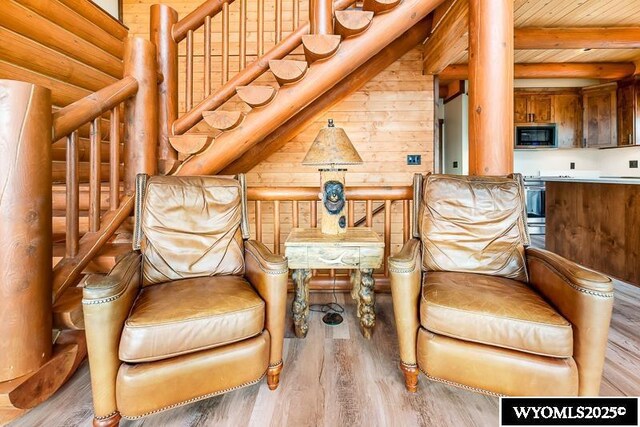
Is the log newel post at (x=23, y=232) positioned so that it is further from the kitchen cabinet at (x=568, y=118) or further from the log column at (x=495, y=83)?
the kitchen cabinet at (x=568, y=118)

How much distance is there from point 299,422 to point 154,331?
2.20 ft

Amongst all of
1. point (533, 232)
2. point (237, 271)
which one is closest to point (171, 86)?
point (237, 271)

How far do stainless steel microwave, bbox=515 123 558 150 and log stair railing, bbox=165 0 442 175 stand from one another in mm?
4488

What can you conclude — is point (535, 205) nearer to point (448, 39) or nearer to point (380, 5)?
point (448, 39)

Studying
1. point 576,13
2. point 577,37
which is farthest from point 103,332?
point 577,37

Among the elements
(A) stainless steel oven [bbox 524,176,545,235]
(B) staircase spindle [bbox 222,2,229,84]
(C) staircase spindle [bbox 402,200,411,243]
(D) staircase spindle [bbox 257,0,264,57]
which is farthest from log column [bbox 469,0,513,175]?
(A) stainless steel oven [bbox 524,176,545,235]

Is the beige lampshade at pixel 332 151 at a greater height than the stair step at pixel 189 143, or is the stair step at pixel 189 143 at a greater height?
the stair step at pixel 189 143

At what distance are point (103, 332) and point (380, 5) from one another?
246 centimetres

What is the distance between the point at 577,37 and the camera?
4.07m

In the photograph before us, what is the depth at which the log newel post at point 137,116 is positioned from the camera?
2205 mm

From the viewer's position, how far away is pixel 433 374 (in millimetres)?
1434

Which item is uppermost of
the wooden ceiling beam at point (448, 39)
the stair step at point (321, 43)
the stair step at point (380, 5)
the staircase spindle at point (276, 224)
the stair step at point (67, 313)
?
the wooden ceiling beam at point (448, 39)

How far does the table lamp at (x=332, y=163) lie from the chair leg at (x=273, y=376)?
896 millimetres

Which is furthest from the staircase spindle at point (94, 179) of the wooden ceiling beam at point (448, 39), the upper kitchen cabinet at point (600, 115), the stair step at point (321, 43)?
the upper kitchen cabinet at point (600, 115)
